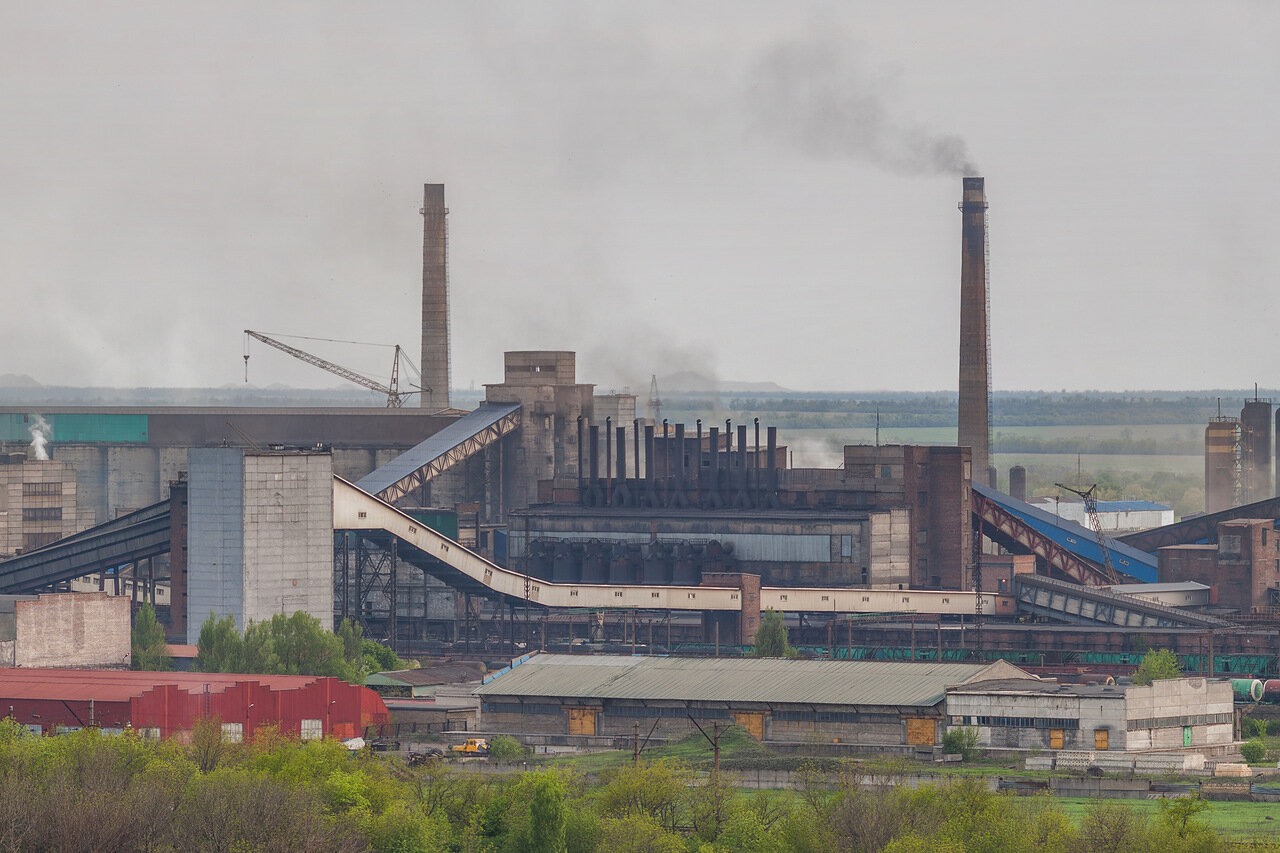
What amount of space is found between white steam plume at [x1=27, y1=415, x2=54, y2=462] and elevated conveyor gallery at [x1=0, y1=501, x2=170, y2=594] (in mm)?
33972

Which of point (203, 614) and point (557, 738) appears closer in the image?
point (557, 738)

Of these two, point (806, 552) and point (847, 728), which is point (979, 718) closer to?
point (847, 728)

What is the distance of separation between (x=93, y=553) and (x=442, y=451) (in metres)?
20.9

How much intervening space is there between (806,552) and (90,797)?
47744 mm

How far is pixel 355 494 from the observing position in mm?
79625

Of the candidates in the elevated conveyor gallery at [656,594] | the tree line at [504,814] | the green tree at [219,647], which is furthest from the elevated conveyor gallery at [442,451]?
the tree line at [504,814]

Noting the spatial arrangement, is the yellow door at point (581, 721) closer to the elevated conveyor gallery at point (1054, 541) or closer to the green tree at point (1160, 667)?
the green tree at point (1160, 667)

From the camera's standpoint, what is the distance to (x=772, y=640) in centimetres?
7619

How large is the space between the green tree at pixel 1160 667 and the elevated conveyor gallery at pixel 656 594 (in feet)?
34.1

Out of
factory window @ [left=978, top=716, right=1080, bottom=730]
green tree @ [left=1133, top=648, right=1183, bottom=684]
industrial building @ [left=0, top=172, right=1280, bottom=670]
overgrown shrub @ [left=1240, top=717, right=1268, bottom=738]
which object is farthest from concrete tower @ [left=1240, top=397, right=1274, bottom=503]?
factory window @ [left=978, top=716, right=1080, bottom=730]

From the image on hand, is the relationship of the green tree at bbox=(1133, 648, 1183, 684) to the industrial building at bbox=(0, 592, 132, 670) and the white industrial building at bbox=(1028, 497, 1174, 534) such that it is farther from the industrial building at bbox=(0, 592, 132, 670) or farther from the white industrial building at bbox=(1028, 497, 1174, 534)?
the white industrial building at bbox=(1028, 497, 1174, 534)

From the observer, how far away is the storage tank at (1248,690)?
70.9 meters

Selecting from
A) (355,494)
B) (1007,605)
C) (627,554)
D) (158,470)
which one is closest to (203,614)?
(355,494)

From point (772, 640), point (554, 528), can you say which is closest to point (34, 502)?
point (554, 528)
